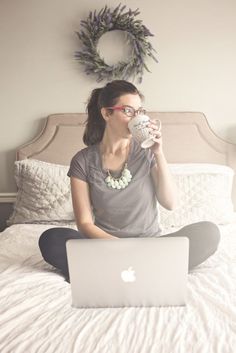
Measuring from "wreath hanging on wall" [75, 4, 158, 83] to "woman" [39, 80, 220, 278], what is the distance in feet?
3.06

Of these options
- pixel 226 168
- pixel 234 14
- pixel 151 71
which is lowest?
pixel 226 168

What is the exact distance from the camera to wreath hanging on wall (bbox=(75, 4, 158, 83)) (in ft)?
7.79

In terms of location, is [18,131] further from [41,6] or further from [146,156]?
[146,156]

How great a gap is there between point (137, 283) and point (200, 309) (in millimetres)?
193

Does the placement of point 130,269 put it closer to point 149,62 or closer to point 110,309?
point 110,309

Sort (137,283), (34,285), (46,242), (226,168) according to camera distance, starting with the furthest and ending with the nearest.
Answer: (226,168) → (46,242) → (34,285) → (137,283)

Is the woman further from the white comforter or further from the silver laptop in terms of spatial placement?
the silver laptop

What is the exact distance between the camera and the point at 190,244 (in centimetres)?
137

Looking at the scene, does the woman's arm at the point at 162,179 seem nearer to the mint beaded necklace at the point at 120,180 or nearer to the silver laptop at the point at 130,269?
the mint beaded necklace at the point at 120,180

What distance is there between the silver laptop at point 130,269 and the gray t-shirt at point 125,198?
426 mm

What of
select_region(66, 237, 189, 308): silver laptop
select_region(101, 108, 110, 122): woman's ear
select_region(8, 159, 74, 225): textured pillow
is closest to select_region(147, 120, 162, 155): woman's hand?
select_region(101, 108, 110, 122): woman's ear

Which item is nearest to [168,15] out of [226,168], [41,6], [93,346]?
[41,6]

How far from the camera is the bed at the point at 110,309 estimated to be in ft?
2.97

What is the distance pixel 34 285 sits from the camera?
1230mm
